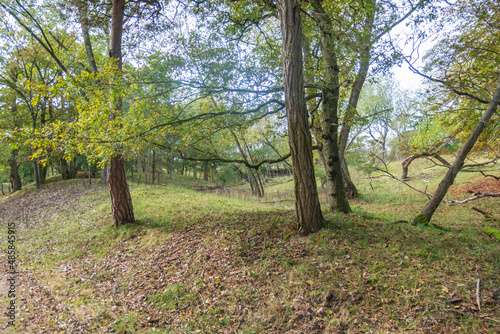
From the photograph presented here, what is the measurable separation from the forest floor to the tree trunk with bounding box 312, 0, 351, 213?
3.30ft

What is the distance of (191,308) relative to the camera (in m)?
4.42

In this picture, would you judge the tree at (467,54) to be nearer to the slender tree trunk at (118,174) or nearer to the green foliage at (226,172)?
the slender tree trunk at (118,174)

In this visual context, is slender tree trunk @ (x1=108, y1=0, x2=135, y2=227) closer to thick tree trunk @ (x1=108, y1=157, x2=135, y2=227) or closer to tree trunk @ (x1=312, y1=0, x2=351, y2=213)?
thick tree trunk @ (x1=108, y1=157, x2=135, y2=227)

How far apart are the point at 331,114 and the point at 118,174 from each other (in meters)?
7.58

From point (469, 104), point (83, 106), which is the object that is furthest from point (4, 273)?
point (469, 104)

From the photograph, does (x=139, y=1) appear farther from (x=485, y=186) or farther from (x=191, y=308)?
(x=485, y=186)

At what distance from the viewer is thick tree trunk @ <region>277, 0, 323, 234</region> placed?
16.6 ft

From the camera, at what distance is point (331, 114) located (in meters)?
7.07

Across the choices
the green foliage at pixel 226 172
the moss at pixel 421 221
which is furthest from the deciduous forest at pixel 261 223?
the green foliage at pixel 226 172

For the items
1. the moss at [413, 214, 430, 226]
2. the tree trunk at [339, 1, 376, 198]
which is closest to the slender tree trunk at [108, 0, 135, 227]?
the tree trunk at [339, 1, 376, 198]

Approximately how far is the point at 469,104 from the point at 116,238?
12.3 meters

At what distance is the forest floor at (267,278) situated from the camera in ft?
11.5

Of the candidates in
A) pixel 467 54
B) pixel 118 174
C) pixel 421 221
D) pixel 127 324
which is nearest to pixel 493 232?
pixel 421 221

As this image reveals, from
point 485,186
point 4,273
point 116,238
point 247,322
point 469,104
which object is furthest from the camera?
point 485,186
